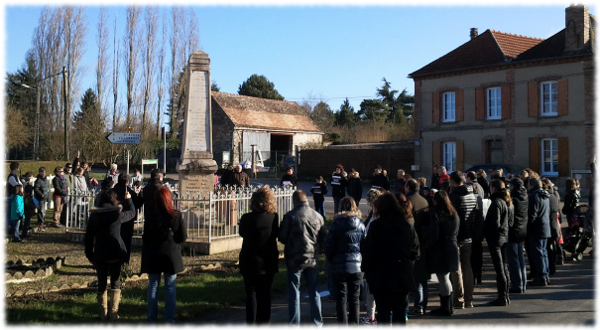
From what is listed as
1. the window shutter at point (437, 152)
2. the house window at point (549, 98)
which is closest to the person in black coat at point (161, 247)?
the house window at point (549, 98)

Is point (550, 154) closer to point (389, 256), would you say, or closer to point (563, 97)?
point (563, 97)

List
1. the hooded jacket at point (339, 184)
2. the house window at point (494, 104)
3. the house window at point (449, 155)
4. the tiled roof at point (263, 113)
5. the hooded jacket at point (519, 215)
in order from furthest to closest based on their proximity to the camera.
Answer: the tiled roof at point (263, 113) → the house window at point (449, 155) → the house window at point (494, 104) → the hooded jacket at point (339, 184) → the hooded jacket at point (519, 215)

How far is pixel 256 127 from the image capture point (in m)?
41.8

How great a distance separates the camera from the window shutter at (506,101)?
95.7ft

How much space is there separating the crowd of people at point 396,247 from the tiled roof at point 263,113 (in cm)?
3335

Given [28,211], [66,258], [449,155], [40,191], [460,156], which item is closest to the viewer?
[66,258]

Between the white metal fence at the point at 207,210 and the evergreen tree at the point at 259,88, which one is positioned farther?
the evergreen tree at the point at 259,88

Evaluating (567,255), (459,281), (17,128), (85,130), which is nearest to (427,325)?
(459,281)

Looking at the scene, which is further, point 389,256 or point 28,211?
point 28,211

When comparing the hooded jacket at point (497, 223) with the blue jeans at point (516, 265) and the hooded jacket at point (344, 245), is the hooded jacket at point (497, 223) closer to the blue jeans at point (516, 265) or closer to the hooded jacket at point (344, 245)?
the blue jeans at point (516, 265)

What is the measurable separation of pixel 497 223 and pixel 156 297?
4626 millimetres

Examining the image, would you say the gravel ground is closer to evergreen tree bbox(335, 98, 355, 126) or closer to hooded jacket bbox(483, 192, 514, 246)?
hooded jacket bbox(483, 192, 514, 246)

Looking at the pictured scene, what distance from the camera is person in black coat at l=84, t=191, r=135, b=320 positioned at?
6.21m

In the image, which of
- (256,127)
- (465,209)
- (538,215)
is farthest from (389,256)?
(256,127)
